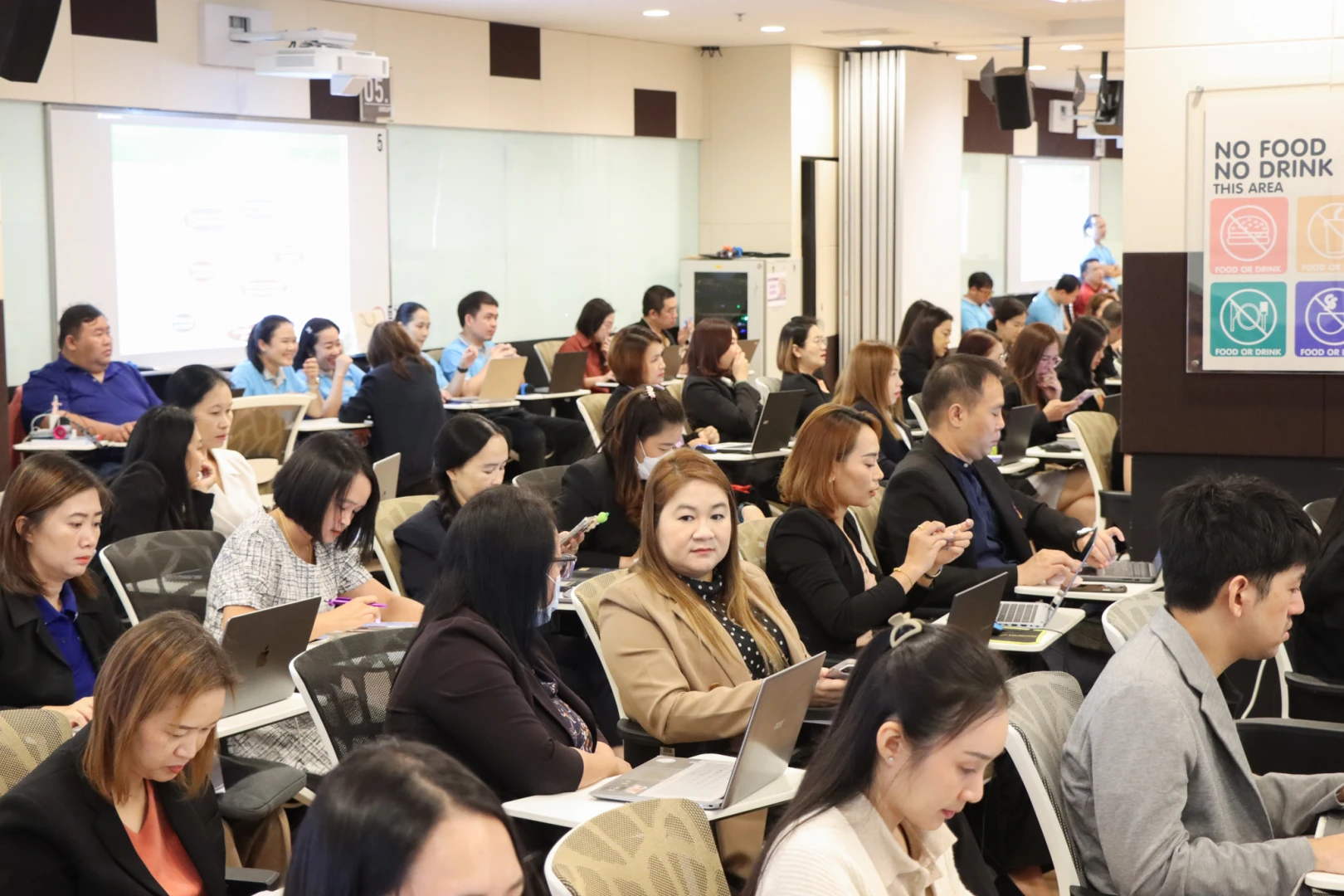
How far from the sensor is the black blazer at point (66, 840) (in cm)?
222

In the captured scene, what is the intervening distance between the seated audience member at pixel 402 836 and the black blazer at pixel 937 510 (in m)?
3.18

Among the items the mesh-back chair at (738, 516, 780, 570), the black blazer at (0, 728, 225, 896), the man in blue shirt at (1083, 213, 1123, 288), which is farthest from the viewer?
the man in blue shirt at (1083, 213, 1123, 288)

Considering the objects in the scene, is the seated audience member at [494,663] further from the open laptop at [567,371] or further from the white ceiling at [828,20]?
the white ceiling at [828,20]

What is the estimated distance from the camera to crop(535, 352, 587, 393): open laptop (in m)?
9.23

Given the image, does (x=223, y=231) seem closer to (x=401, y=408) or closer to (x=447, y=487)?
(x=401, y=408)

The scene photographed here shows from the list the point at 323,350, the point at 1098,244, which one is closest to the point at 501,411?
the point at 323,350

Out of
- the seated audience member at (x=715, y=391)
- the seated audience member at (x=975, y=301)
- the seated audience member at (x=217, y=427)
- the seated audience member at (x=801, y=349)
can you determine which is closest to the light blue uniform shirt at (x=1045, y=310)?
the seated audience member at (x=975, y=301)

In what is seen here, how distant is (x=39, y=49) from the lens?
6.59 metres

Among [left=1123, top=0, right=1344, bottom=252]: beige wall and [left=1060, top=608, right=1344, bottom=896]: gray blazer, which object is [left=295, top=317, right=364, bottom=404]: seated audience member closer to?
[left=1123, top=0, right=1344, bottom=252]: beige wall

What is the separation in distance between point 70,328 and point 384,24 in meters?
3.72

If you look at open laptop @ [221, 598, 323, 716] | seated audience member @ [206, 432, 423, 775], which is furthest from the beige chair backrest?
open laptop @ [221, 598, 323, 716]

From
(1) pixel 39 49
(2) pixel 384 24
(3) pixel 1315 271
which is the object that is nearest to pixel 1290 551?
(3) pixel 1315 271

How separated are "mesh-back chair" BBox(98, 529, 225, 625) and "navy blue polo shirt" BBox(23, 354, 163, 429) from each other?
3509mm

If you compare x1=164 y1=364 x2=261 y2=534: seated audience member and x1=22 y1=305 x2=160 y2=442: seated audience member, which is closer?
x1=164 y1=364 x2=261 y2=534: seated audience member
